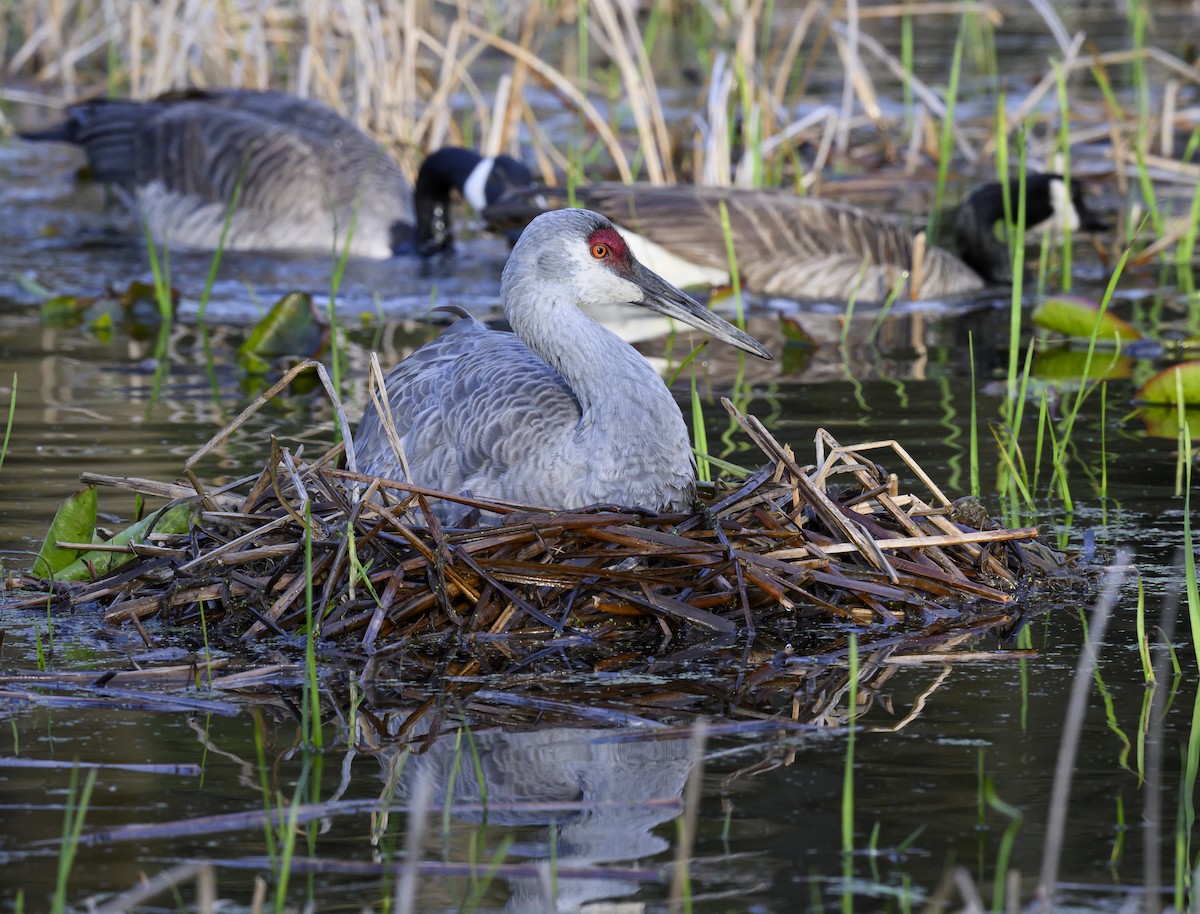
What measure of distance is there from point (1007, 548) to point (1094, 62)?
740 centimetres

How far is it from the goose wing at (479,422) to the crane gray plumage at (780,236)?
4748mm

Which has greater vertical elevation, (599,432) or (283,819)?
(599,432)

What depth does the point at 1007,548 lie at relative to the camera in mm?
5523

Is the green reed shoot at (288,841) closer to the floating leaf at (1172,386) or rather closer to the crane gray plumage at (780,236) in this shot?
the floating leaf at (1172,386)

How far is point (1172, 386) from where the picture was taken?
781cm

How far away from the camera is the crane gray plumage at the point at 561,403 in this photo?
539 cm

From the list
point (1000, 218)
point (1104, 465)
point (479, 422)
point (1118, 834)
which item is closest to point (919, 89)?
point (1000, 218)

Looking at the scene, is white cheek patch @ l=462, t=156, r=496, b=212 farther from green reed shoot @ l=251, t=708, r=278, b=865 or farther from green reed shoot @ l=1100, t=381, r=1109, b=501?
green reed shoot @ l=251, t=708, r=278, b=865

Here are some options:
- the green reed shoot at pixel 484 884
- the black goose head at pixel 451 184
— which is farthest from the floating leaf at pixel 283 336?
the green reed shoot at pixel 484 884

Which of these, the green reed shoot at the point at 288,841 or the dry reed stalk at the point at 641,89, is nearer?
the green reed shoot at the point at 288,841

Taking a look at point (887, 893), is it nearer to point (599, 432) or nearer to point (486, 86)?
point (599, 432)

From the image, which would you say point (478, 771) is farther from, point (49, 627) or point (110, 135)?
point (110, 135)

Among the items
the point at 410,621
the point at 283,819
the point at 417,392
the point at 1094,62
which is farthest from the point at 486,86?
the point at 283,819

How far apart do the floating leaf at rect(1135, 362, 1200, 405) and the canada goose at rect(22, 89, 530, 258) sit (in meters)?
6.12
